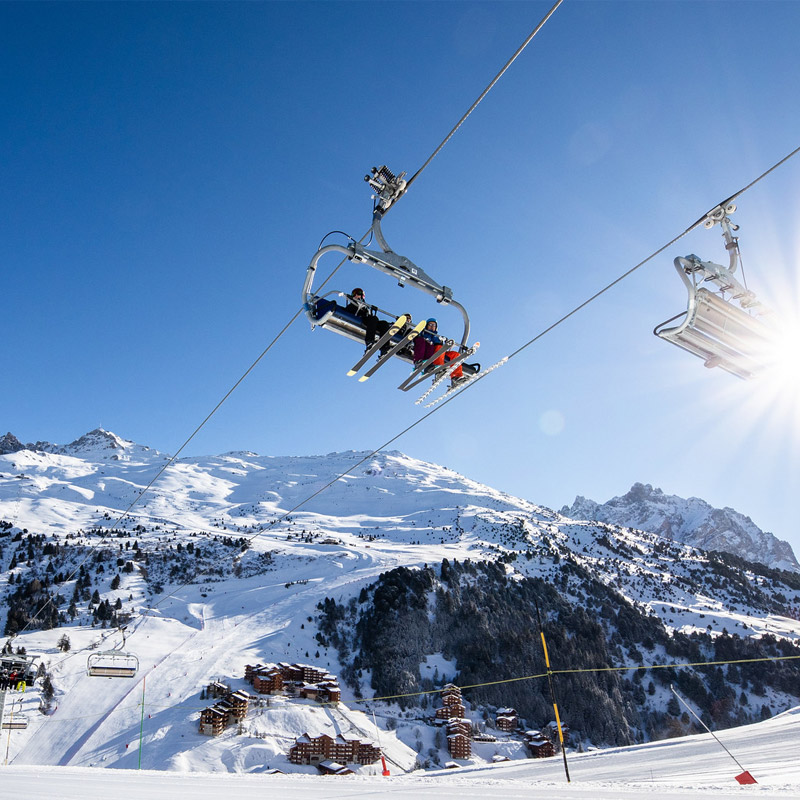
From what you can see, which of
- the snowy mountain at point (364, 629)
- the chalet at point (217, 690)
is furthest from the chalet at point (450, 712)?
the chalet at point (217, 690)

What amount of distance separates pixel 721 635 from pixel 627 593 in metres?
20.6

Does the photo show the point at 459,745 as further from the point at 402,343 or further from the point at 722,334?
the point at 722,334

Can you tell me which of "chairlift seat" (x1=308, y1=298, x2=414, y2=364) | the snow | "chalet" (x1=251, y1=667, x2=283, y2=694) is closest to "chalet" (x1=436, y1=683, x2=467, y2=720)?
"chalet" (x1=251, y1=667, x2=283, y2=694)

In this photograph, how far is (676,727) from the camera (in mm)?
76125

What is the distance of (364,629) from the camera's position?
80062 mm

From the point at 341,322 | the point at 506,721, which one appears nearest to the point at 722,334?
the point at 341,322

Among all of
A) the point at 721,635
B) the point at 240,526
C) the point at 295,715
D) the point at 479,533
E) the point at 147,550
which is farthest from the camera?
the point at 240,526

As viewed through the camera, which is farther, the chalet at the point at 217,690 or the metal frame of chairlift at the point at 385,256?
the chalet at the point at 217,690

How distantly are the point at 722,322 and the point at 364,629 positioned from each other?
264 ft

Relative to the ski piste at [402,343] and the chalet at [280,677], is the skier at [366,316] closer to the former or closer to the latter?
the ski piste at [402,343]

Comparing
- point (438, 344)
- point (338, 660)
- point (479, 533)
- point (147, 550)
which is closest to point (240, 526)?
point (147, 550)

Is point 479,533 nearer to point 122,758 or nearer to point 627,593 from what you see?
point 627,593

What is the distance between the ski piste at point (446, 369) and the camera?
11.1 meters

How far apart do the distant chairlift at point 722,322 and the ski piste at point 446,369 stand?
3.88 m
